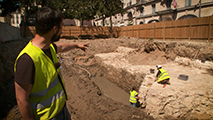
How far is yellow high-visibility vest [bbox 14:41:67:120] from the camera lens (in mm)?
1207

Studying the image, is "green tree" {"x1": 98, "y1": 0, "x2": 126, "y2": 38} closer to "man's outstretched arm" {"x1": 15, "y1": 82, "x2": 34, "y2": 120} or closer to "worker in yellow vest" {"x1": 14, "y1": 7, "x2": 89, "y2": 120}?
"worker in yellow vest" {"x1": 14, "y1": 7, "x2": 89, "y2": 120}

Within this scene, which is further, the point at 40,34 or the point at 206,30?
the point at 206,30

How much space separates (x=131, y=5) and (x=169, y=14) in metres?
10.8

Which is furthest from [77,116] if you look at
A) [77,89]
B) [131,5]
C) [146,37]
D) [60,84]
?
[131,5]

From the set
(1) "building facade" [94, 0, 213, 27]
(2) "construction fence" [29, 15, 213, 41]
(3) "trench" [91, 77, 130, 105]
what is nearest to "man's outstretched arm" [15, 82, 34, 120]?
(3) "trench" [91, 77, 130, 105]

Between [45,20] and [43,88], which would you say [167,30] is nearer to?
[45,20]

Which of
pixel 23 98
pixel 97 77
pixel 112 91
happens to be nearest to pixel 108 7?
pixel 97 77

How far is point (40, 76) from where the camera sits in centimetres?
124

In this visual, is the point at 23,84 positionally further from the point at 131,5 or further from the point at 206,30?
the point at 131,5

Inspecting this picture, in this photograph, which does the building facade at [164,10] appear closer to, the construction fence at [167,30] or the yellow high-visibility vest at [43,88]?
the construction fence at [167,30]

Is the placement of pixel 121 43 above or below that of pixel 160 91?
above

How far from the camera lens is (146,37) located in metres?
17.8

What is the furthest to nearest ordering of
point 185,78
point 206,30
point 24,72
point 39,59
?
1. point 206,30
2. point 185,78
3. point 39,59
4. point 24,72

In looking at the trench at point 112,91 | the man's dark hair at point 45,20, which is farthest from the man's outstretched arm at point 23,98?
the trench at point 112,91
